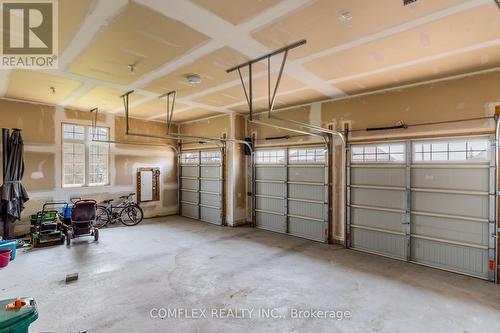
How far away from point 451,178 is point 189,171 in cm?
721

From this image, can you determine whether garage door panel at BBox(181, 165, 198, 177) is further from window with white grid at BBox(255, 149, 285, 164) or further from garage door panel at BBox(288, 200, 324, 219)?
garage door panel at BBox(288, 200, 324, 219)

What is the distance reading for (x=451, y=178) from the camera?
4348 mm

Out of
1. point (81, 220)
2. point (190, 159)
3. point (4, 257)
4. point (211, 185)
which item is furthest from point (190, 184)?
point (4, 257)

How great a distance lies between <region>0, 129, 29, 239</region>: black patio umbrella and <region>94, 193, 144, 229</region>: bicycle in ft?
6.00

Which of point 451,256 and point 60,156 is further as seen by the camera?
point 60,156

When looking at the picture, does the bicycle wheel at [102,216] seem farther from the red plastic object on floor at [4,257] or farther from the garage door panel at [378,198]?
the garage door panel at [378,198]

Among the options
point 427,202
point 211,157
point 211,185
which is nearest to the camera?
point 427,202

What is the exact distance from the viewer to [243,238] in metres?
6.27

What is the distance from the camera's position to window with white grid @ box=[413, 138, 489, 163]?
13.5ft

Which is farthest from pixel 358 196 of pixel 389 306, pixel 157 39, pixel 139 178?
pixel 139 178

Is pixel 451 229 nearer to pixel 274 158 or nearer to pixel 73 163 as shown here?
pixel 274 158

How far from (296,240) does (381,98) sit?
3.66 meters

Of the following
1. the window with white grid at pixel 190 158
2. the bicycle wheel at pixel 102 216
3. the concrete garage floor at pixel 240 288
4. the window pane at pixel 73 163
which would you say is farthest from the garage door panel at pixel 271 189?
the window pane at pixel 73 163

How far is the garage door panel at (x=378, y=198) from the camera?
193 inches
